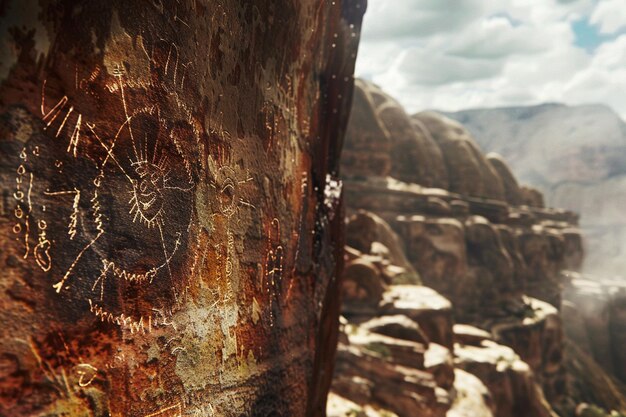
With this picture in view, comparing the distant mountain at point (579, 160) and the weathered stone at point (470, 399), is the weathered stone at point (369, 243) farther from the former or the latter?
the distant mountain at point (579, 160)

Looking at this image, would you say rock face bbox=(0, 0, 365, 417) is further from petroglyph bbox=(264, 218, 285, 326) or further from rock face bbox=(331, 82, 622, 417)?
rock face bbox=(331, 82, 622, 417)

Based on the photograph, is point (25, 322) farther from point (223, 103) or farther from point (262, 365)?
point (262, 365)

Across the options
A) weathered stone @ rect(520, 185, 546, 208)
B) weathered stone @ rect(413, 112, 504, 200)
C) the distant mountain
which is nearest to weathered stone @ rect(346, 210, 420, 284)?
weathered stone @ rect(413, 112, 504, 200)

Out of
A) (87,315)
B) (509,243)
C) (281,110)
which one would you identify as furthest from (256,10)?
(509,243)

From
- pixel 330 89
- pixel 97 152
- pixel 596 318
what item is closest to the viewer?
pixel 97 152

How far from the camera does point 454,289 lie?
22.2m

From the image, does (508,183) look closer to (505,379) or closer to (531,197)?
Answer: (531,197)


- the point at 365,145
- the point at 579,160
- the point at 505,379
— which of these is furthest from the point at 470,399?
the point at 579,160

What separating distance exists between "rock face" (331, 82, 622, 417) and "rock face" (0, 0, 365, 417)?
7.53 m

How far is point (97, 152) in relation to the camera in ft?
4.79

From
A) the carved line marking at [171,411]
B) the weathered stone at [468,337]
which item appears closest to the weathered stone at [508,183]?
the weathered stone at [468,337]

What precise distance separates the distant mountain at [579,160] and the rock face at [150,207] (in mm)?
47990

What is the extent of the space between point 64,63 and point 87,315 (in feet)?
2.57

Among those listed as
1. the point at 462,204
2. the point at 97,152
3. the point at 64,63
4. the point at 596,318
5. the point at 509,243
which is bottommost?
the point at 596,318
